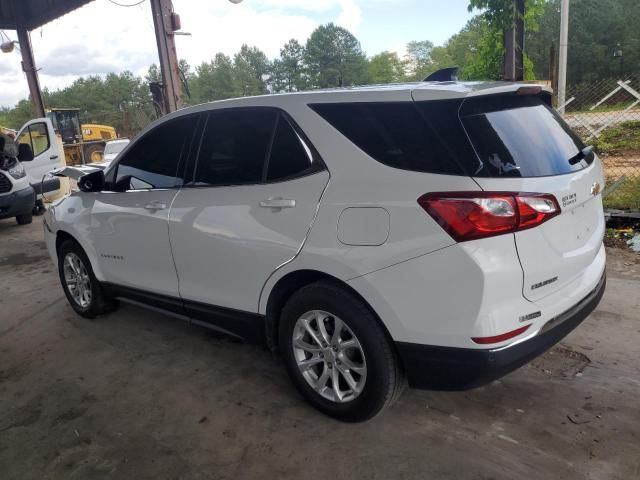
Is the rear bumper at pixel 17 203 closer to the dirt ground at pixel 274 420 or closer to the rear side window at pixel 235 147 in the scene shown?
the dirt ground at pixel 274 420

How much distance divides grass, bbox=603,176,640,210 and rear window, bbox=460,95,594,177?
3794mm

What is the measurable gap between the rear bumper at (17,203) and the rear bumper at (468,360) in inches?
359

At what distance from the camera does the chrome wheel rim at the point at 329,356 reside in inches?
105

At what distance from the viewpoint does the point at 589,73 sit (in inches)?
1844

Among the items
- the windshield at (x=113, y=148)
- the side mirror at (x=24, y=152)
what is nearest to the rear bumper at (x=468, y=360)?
the side mirror at (x=24, y=152)

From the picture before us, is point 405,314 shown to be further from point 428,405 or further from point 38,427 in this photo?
point 38,427

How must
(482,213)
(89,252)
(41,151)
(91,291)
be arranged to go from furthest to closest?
(41,151) → (91,291) → (89,252) → (482,213)

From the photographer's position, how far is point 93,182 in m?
4.15

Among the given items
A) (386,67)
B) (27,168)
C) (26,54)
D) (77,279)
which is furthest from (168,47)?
(386,67)

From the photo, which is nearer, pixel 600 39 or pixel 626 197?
pixel 626 197

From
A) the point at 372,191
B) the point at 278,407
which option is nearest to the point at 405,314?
the point at 372,191

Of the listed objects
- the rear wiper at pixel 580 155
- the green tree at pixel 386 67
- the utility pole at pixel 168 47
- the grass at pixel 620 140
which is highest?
the green tree at pixel 386 67

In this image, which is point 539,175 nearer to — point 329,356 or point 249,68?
point 329,356

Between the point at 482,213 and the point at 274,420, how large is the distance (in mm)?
1637
